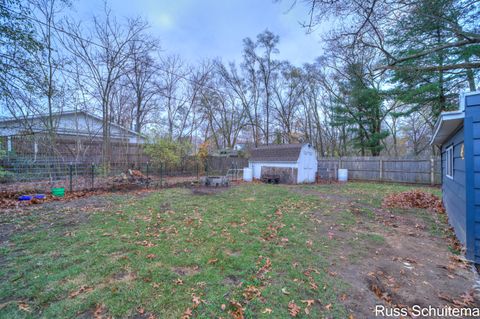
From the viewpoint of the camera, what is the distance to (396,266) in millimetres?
3102

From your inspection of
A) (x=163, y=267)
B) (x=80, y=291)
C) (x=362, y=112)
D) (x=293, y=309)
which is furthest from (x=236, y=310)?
(x=362, y=112)

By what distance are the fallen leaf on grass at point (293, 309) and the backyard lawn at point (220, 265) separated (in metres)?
0.02

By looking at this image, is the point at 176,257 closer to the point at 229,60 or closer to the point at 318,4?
the point at 318,4

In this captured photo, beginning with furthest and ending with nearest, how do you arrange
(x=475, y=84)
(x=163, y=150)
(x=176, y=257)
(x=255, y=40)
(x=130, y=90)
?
(x=255, y=40) → (x=130, y=90) → (x=163, y=150) → (x=475, y=84) → (x=176, y=257)

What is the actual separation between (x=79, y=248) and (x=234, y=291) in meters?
2.81

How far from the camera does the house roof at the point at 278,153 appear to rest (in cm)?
1313

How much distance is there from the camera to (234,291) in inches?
95.3

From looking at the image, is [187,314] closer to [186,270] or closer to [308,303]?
[186,270]

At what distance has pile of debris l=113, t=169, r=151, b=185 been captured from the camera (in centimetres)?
1076

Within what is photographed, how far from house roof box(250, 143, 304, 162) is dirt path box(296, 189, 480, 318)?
806 centimetres

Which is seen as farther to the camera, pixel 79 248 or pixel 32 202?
pixel 32 202

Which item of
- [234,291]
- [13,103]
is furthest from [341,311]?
[13,103]

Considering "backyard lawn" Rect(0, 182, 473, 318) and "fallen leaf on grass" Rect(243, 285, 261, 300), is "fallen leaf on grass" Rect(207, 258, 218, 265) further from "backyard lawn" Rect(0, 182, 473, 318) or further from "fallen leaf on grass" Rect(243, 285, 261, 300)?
"fallen leaf on grass" Rect(243, 285, 261, 300)

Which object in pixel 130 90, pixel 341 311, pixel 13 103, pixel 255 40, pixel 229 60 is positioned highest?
pixel 255 40
